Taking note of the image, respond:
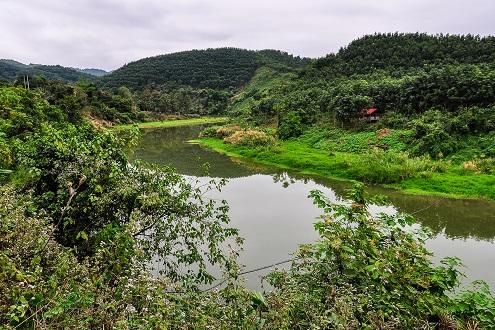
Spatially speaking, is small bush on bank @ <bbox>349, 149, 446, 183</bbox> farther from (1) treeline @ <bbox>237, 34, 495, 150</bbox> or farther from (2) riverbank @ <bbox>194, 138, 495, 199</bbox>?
(1) treeline @ <bbox>237, 34, 495, 150</bbox>

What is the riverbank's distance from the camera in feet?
71.5

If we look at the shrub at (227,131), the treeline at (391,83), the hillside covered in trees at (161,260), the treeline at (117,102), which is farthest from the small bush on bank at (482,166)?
the treeline at (117,102)

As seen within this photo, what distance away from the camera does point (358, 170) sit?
86.7 ft

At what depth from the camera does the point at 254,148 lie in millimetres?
38625

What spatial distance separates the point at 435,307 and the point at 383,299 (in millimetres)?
1076

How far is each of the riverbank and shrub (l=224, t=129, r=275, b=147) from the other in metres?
0.83

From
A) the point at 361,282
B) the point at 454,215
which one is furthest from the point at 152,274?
the point at 454,215

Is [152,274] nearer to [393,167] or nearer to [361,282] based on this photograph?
[361,282]

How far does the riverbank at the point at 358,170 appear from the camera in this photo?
21.8 metres

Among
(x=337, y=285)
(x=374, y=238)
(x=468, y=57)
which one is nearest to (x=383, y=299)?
(x=337, y=285)

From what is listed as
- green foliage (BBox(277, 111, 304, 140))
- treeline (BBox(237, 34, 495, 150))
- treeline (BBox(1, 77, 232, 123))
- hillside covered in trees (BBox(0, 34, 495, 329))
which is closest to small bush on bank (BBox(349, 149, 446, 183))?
hillside covered in trees (BBox(0, 34, 495, 329))

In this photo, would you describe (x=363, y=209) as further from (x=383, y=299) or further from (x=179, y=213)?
(x=179, y=213)

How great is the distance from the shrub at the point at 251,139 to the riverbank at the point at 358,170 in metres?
0.83

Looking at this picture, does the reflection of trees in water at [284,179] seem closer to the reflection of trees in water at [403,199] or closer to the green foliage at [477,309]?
the reflection of trees in water at [403,199]
